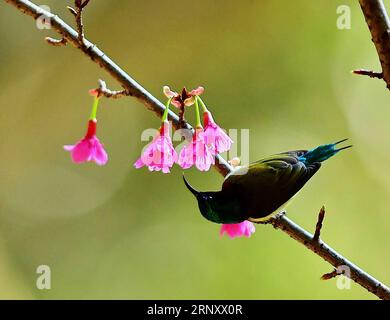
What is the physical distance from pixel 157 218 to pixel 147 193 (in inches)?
6.0

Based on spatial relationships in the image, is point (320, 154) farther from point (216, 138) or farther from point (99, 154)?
point (99, 154)

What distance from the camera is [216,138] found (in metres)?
0.87

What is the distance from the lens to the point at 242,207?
2.40ft

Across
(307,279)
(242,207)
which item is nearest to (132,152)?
(307,279)

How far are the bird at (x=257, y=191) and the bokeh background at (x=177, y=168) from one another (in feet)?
6.11

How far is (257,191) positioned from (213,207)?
2.9 inches

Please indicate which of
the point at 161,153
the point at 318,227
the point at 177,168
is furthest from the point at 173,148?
the point at 177,168

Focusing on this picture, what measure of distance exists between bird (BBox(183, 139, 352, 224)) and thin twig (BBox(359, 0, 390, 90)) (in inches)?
4.6

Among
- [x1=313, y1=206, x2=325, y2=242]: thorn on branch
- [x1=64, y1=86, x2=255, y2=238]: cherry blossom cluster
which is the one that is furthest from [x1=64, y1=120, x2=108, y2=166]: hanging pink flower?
[x1=313, y1=206, x2=325, y2=242]: thorn on branch

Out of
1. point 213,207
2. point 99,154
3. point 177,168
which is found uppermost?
point 177,168

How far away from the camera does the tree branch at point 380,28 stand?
2.10 ft

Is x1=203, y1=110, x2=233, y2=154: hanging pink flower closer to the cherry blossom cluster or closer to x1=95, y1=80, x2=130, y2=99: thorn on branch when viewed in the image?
the cherry blossom cluster

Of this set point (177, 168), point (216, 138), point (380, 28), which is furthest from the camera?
point (177, 168)

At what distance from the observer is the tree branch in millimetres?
639
